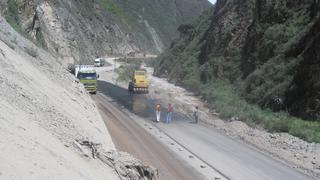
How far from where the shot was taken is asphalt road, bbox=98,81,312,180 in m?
20.9

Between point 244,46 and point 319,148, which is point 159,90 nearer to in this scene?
point 244,46

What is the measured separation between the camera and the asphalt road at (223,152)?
20.9m

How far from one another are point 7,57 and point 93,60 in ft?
247

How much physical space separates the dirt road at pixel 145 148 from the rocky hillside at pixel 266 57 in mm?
11196

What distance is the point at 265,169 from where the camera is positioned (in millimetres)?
21688

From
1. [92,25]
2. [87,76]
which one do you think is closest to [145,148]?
[87,76]

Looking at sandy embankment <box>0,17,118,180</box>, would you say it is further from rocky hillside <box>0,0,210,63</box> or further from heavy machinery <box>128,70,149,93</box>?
heavy machinery <box>128,70,149,93</box>

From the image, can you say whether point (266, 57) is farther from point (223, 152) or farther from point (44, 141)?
point (44, 141)

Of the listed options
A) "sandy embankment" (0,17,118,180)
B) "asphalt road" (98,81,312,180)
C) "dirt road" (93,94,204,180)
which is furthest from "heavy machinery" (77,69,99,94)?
"sandy embankment" (0,17,118,180)

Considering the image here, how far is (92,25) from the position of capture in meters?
105

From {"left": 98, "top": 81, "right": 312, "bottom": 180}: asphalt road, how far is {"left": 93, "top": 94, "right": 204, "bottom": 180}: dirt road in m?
0.17

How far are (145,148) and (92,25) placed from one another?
8299 centimetres

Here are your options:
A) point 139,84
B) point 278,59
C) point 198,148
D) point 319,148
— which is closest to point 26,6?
point 139,84

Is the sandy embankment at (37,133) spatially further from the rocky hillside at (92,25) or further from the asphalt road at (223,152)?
the rocky hillside at (92,25)
